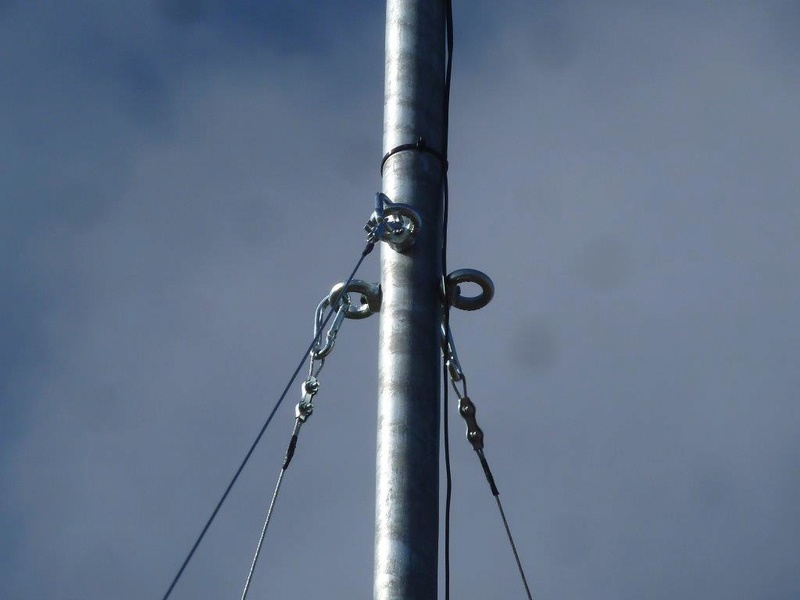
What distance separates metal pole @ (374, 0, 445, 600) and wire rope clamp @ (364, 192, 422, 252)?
0.24ft

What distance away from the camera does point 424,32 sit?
10.5 metres

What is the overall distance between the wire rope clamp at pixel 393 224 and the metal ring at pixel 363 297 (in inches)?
10.3

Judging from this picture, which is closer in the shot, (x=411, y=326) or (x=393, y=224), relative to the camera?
(x=411, y=326)

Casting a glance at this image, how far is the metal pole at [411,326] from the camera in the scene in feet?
26.8

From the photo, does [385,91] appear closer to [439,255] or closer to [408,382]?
[439,255]

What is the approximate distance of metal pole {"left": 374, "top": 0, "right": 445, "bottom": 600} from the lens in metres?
8.18

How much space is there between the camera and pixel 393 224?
30.6ft

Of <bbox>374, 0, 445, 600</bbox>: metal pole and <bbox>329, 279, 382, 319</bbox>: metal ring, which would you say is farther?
<bbox>329, 279, 382, 319</bbox>: metal ring

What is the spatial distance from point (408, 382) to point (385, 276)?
758mm

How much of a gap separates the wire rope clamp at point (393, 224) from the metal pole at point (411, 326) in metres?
0.07

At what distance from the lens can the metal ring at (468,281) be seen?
9383 mm

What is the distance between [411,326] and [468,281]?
57cm

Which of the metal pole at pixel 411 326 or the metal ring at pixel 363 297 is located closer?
the metal pole at pixel 411 326

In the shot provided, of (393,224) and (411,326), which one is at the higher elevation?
(393,224)
